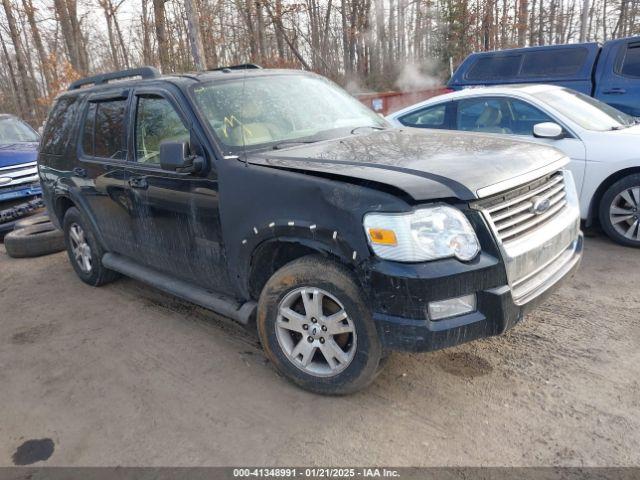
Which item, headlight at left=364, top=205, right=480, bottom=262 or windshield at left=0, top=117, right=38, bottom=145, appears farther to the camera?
windshield at left=0, top=117, right=38, bottom=145

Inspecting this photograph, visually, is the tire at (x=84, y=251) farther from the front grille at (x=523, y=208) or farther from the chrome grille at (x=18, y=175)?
the front grille at (x=523, y=208)

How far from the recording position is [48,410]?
3.17m

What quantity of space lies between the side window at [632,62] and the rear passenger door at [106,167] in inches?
289

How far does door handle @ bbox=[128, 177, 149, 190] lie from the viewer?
3.87 metres

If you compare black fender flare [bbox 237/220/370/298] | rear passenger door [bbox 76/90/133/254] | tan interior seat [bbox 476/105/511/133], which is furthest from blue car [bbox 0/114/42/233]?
tan interior seat [bbox 476/105/511/133]

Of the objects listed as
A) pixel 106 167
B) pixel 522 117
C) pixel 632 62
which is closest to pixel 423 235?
pixel 106 167

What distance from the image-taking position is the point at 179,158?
Answer: 128 inches

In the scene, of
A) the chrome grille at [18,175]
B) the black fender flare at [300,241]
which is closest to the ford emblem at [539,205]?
the black fender flare at [300,241]

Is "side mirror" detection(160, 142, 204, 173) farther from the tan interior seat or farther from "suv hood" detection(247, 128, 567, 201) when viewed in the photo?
the tan interior seat

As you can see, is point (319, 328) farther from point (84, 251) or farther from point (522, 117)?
point (522, 117)

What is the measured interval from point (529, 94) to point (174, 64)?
1513cm

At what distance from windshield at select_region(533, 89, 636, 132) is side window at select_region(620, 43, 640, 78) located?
2.19 m

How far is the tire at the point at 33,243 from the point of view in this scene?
21.0ft

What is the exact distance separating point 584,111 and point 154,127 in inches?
183
